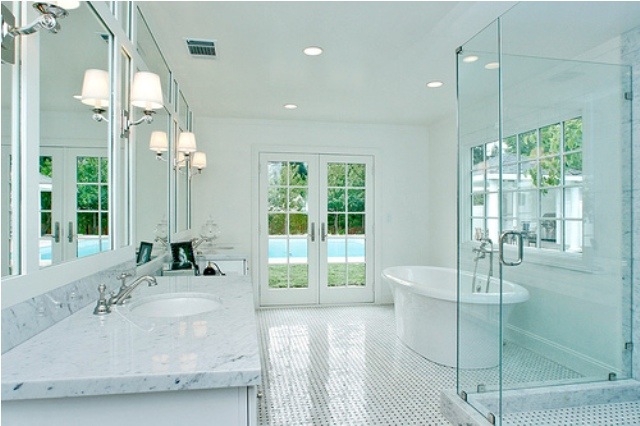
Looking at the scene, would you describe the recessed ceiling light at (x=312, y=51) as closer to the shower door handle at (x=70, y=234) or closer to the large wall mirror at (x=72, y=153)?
the large wall mirror at (x=72, y=153)

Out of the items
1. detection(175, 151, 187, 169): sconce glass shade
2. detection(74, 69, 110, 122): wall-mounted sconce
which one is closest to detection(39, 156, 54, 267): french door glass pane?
detection(74, 69, 110, 122): wall-mounted sconce

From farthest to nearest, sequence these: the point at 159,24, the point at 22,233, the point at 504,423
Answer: the point at 159,24 < the point at 504,423 < the point at 22,233

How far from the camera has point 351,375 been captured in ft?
9.63

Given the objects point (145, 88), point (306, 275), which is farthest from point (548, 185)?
point (306, 275)

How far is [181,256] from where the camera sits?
3123 mm

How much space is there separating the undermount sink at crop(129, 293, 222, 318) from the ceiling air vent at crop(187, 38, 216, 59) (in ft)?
5.87

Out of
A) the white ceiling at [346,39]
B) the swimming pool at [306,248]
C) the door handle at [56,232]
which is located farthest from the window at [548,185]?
the swimming pool at [306,248]

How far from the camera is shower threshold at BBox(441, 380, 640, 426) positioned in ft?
7.59

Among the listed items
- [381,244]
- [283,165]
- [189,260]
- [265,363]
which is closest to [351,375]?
[265,363]

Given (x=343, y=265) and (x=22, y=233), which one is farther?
(x=343, y=265)

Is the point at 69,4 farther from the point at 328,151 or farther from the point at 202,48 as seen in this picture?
the point at 328,151

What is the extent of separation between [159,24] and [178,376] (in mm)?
2298

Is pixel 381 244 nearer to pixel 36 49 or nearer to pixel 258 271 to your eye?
pixel 258 271

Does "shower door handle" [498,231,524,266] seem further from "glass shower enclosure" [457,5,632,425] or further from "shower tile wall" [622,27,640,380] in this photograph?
"shower tile wall" [622,27,640,380]
